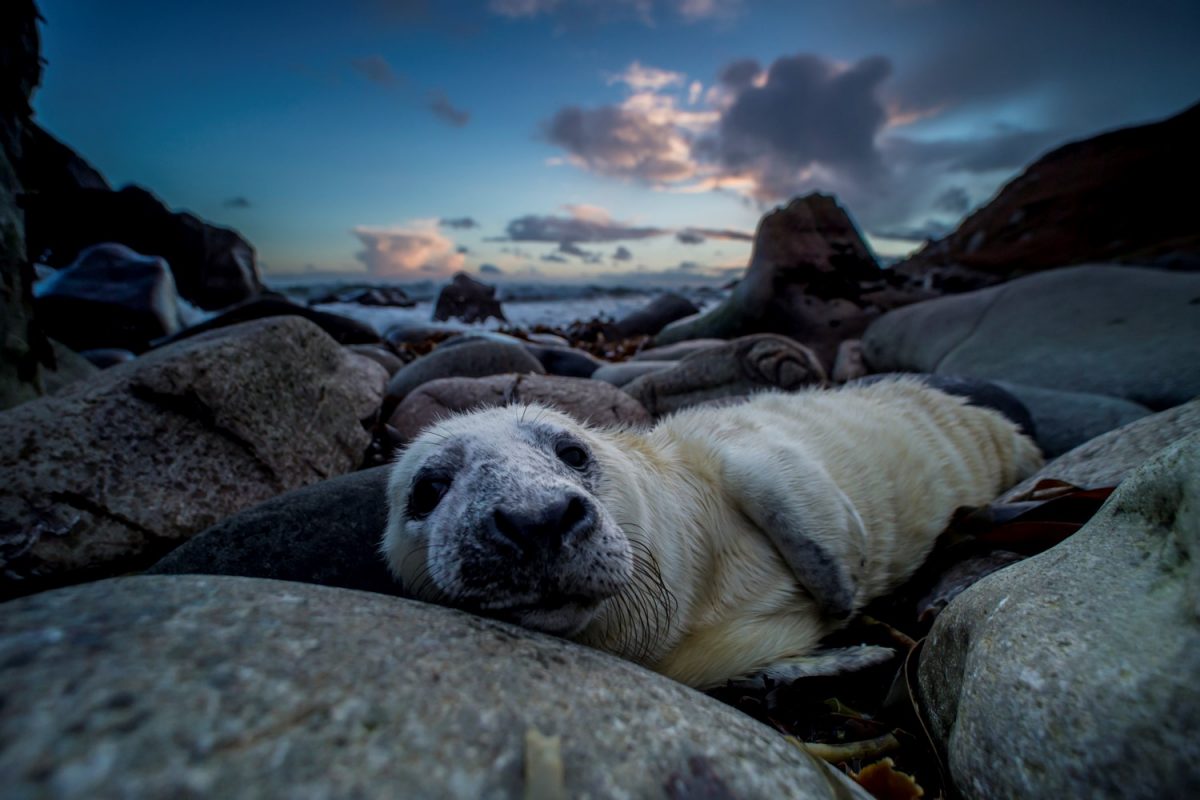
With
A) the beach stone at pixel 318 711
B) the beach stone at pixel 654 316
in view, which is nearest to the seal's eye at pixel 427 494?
the beach stone at pixel 318 711

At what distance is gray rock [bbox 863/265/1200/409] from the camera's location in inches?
166

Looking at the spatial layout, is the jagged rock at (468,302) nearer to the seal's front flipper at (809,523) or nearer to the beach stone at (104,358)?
the beach stone at (104,358)

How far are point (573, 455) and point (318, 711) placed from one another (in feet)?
4.17

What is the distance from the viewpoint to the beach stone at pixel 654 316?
11.9 m

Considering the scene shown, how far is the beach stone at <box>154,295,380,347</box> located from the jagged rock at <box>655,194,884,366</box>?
16.6ft

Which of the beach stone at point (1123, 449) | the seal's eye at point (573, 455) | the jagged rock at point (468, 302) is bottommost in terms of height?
the jagged rock at point (468, 302)

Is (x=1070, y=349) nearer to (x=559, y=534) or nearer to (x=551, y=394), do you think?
(x=551, y=394)

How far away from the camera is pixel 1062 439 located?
3.74m

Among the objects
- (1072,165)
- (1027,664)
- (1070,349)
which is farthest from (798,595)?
(1072,165)

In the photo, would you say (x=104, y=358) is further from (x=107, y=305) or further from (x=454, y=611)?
(x=454, y=611)

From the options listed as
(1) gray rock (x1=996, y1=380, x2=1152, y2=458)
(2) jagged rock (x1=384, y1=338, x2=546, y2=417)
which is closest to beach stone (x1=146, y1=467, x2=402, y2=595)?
(2) jagged rock (x1=384, y1=338, x2=546, y2=417)

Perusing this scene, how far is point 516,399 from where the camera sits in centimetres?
382

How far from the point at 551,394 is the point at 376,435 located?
1.25 metres

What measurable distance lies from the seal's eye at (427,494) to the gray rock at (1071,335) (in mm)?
4866
